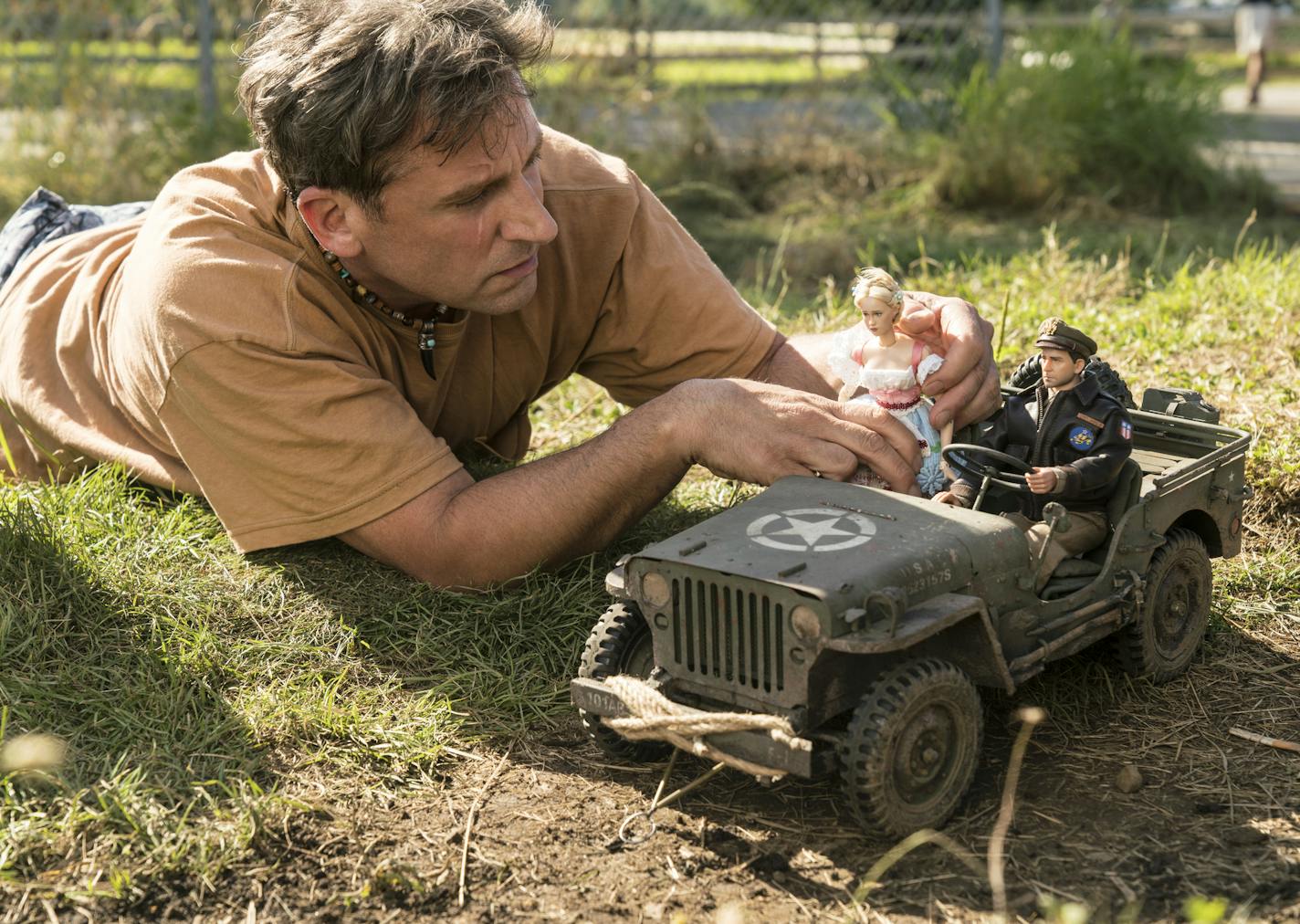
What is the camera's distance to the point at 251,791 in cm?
277

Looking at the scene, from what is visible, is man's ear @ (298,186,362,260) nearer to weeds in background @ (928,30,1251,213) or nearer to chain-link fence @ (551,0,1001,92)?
chain-link fence @ (551,0,1001,92)

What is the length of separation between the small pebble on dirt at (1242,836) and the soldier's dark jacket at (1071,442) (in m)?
0.69

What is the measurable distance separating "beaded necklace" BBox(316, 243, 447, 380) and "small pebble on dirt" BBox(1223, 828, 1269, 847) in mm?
2179

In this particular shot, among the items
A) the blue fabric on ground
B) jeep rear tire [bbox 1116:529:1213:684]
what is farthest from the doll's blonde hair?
the blue fabric on ground

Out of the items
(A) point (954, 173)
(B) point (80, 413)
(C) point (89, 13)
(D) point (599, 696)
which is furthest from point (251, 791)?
(C) point (89, 13)

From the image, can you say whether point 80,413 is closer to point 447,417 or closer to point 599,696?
point 447,417

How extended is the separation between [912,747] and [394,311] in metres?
1.81

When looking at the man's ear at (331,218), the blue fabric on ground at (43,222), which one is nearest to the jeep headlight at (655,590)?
the man's ear at (331,218)

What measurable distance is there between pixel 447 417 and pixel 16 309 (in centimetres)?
141

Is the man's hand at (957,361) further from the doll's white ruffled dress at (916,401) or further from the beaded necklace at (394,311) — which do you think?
the beaded necklace at (394,311)

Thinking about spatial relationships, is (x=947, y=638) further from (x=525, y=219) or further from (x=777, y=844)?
(x=525, y=219)

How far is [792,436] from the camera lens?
9.80 ft

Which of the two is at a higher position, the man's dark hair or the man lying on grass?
the man's dark hair

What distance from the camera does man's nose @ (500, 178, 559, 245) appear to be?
10.8 ft
